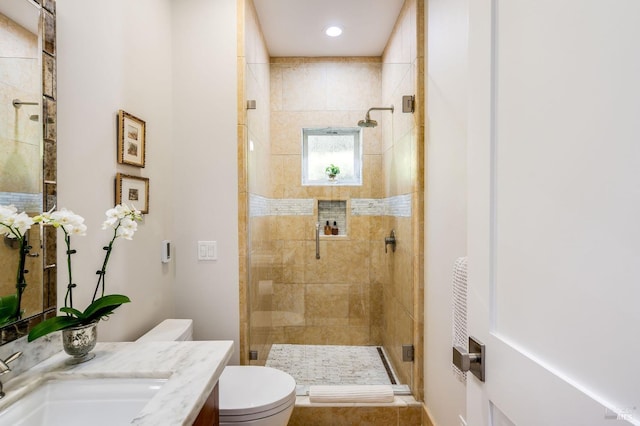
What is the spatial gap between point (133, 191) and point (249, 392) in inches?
42.9

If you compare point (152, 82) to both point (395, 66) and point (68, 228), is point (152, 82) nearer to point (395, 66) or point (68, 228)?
point (68, 228)

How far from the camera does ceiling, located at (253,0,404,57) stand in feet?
7.88

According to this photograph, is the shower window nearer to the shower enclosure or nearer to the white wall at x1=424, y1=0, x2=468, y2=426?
the shower enclosure

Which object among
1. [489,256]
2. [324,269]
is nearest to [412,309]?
[324,269]

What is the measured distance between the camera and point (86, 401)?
98 centimetres

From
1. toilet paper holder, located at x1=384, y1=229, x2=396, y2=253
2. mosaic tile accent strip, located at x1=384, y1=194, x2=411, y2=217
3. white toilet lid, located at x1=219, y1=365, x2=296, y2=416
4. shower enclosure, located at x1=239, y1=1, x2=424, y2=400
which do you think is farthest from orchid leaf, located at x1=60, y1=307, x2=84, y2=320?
toilet paper holder, located at x1=384, y1=229, x2=396, y2=253

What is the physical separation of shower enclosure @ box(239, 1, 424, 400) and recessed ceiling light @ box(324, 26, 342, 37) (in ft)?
0.89

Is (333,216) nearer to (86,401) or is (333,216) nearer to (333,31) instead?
(333,31)

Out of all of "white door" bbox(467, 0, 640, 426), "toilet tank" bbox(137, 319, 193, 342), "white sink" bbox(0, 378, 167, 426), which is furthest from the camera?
"toilet tank" bbox(137, 319, 193, 342)

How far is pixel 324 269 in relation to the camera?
8.96 ft

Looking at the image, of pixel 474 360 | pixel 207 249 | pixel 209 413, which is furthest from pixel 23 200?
Answer: pixel 474 360

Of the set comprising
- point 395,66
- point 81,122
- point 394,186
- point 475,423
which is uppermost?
point 395,66

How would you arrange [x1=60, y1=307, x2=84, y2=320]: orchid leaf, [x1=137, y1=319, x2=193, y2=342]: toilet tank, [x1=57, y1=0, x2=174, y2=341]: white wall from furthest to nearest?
[x1=137, y1=319, x2=193, y2=342]: toilet tank
[x1=57, y1=0, x2=174, y2=341]: white wall
[x1=60, y1=307, x2=84, y2=320]: orchid leaf

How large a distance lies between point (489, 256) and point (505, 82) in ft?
1.26
